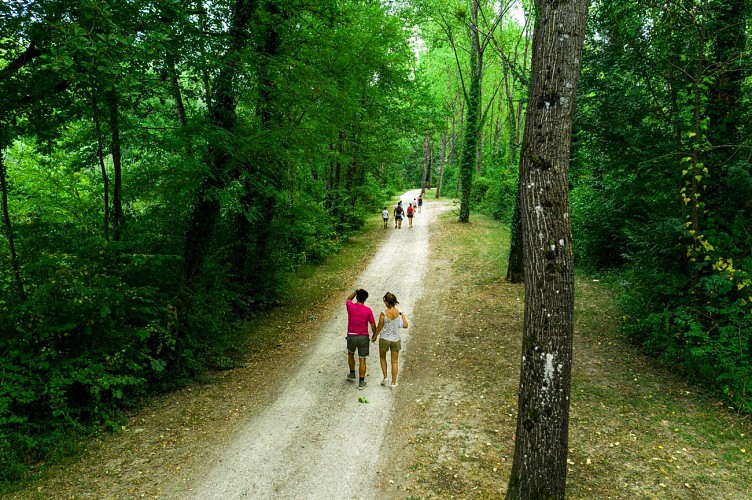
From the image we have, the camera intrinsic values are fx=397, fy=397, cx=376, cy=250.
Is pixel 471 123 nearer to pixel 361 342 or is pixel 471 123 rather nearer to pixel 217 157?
pixel 217 157

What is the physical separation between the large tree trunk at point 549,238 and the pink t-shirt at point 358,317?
12.6ft

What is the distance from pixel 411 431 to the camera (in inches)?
250

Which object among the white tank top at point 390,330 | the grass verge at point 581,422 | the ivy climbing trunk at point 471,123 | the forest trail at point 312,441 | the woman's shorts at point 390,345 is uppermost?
the ivy climbing trunk at point 471,123

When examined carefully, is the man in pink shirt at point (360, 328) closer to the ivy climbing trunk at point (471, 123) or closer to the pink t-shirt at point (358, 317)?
the pink t-shirt at point (358, 317)

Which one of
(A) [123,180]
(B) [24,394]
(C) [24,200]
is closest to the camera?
(B) [24,394]

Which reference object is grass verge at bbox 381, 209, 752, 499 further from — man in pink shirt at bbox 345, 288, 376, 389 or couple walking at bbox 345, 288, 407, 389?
man in pink shirt at bbox 345, 288, 376, 389

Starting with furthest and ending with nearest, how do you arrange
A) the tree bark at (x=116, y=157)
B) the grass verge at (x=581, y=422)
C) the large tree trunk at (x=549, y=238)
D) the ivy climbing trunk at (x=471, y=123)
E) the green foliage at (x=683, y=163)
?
1. the ivy climbing trunk at (x=471, y=123)
2. the green foliage at (x=683, y=163)
3. the tree bark at (x=116, y=157)
4. the grass verge at (x=581, y=422)
5. the large tree trunk at (x=549, y=238)

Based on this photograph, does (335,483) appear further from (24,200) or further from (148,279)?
(24,200)

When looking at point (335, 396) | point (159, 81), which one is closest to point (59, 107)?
point (159, 81)

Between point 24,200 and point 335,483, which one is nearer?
point 335,483

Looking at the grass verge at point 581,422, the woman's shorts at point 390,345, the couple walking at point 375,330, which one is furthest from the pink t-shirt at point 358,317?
the grass verge at point 581,422

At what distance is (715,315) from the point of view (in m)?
7.45

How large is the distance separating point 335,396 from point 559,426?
4.38 meters

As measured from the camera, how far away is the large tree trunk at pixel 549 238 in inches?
154
